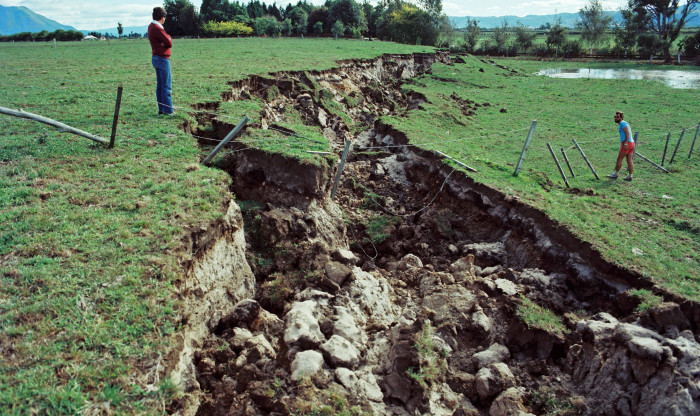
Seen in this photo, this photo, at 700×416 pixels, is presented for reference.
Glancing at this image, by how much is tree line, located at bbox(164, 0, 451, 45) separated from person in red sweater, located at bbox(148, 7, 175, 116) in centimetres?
5204

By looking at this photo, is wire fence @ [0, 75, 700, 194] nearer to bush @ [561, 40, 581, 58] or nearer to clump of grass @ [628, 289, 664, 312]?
clump of grass @ [628, 289, 664, 312]

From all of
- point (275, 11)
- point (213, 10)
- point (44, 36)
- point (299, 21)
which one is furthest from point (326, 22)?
point (44, 36)

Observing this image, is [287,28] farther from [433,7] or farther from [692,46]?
[692,46]

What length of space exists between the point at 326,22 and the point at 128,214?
2677 inches

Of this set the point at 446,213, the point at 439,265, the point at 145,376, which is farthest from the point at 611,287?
the point at 145,376

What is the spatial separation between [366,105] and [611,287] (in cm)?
1588

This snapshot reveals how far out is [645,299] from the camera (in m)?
6.27

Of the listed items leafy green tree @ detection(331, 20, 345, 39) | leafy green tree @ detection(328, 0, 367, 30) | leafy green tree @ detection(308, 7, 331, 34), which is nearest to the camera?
leafy green tree @ detection(331, 20, 345, 39)

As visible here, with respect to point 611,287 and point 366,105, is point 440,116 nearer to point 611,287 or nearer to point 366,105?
point 366,105

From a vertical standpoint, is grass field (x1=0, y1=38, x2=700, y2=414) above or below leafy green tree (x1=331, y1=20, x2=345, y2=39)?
below

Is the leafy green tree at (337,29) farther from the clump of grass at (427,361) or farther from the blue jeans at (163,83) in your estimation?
the clump of grass at (427,361)

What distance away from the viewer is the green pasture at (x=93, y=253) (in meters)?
4.02

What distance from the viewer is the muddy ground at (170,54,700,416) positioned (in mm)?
5211

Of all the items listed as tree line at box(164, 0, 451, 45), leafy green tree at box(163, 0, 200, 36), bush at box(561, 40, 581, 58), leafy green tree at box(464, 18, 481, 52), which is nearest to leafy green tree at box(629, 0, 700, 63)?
bush at box(561, 40, 581, 58)
